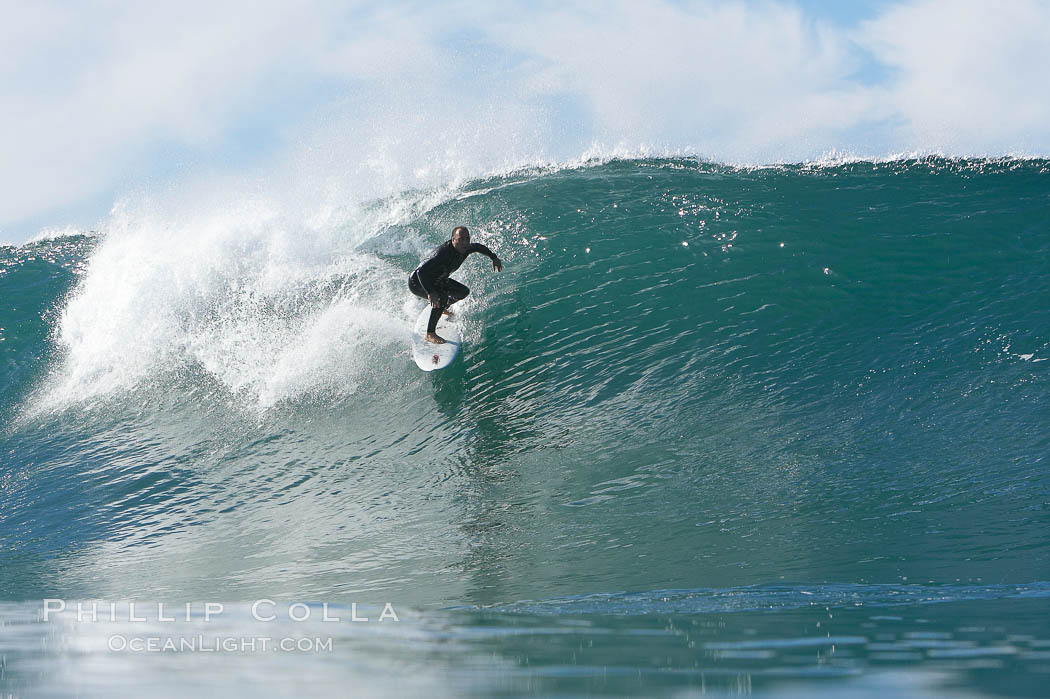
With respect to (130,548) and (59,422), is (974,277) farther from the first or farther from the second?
(59,422)

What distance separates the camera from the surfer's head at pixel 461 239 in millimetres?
7738

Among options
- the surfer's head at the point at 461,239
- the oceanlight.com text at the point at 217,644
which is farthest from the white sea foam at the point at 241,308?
the oceanlight.com text at the point at 217,644

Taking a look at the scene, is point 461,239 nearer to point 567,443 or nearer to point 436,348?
point 436,348

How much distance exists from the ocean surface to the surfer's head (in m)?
1.37

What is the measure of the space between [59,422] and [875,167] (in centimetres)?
1259

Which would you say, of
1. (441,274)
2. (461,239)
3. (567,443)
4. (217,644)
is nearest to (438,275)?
(441,274)

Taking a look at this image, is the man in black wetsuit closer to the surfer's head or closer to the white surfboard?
the surfer's head

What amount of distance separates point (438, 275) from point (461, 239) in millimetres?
500

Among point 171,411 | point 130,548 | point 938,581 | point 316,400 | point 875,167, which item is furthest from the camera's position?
point 875,167

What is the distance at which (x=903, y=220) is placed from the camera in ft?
33.8

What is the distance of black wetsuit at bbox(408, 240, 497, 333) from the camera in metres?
7.87

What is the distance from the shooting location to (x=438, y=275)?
8.00 metres

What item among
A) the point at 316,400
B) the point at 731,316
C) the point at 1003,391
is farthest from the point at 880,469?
the point at 316,400

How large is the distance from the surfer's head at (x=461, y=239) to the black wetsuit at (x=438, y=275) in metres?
0.05
